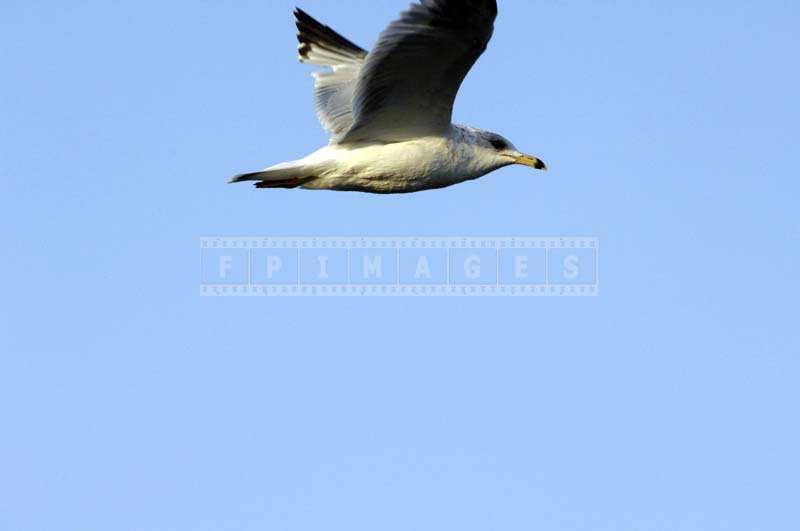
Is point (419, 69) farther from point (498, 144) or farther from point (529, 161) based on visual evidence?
point (529, 161)

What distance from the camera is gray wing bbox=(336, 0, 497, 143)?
34.6ft

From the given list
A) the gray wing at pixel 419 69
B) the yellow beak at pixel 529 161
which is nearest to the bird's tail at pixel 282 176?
the gray wing at pixel 419 69

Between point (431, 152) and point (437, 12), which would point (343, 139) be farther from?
point (437, 12)

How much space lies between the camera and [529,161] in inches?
513

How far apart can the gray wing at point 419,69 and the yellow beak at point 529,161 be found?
1226mm

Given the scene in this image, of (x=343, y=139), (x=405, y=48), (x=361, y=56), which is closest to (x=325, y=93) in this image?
(x=361, y=56)

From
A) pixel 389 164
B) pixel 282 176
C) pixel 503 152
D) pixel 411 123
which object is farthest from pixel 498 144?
pixel 282 176

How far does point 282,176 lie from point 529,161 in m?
2.70

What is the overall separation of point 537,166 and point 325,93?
2669 mm

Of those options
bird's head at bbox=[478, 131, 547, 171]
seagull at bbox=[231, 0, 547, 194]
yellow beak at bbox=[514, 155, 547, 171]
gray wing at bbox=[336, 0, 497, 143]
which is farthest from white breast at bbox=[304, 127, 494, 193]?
yellow beak at bbox=[514, 155, 547, 171]

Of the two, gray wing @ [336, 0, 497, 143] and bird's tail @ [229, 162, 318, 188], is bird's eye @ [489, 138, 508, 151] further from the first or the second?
bird's tail @ [229, 162, 318, 188]

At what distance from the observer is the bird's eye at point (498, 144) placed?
1288 centimetres

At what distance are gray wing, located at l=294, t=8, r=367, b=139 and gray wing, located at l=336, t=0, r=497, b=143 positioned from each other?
124 cm

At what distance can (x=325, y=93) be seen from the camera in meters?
14.1
